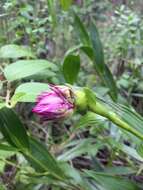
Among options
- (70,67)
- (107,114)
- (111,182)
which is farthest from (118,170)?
(107,114)

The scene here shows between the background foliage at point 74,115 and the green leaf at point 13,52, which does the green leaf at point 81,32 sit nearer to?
the background foliage at point 74,115

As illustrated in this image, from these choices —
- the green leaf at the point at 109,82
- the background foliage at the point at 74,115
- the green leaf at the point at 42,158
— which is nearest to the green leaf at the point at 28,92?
the background foliage at the point at 74,115

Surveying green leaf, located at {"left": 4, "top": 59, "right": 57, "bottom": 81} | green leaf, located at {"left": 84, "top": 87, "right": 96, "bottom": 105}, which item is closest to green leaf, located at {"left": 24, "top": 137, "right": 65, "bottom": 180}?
green leaf, located at {"left": 4, "top": 59, "right": 57, "bottom": 81}

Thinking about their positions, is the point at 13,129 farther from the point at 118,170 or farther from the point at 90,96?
the point at 118,170

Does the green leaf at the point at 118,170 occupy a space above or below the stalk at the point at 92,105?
below

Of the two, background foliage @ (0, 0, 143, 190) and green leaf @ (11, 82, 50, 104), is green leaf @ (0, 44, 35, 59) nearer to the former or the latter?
background foliage @ (0, 0, 143, 190)

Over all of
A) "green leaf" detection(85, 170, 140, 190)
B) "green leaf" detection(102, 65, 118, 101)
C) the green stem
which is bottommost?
"green leaf" detection(85, 170, 140, 190)

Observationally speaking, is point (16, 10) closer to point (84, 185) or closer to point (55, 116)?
point (84, 185)
